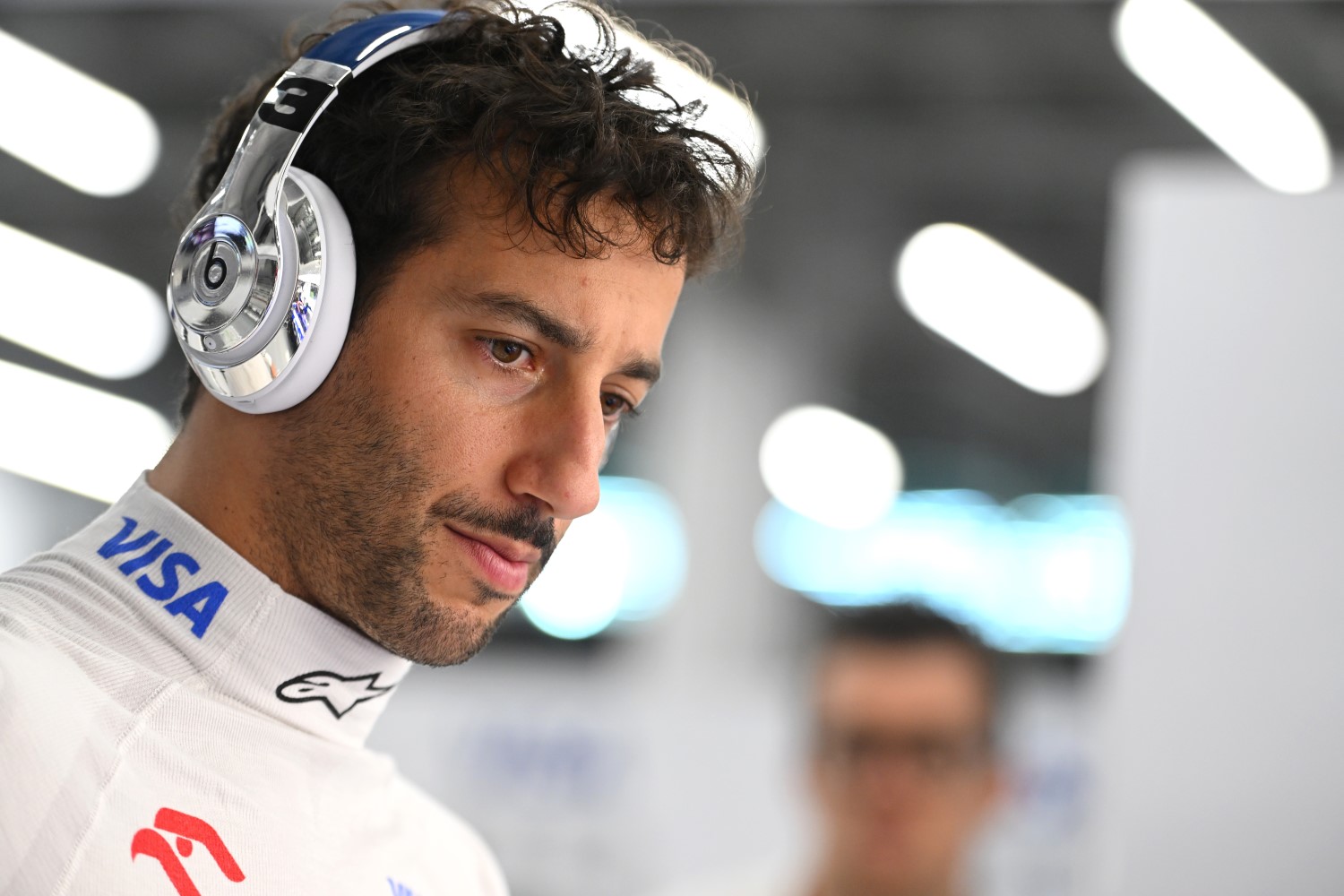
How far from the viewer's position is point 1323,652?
2.57 meters

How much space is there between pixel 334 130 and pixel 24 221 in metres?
7.88

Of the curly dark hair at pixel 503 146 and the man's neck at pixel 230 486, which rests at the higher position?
the curly dark hair at pixel 503 146

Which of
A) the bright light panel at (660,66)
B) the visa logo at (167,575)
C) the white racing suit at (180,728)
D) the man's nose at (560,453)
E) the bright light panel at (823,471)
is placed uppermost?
the bright light panel at (823,471)

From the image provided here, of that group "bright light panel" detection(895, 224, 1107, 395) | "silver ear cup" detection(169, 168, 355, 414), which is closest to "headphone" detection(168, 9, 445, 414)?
"silver ear cup" detection(169, 168, 355, 414)

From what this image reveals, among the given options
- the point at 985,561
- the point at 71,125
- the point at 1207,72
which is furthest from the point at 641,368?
the point at 985,561

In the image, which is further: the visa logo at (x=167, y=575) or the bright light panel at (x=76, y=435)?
the bright light panel at (x=76, y=435)

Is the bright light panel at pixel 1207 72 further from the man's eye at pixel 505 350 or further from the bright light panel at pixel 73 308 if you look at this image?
the bright light panel at pixel 73 308

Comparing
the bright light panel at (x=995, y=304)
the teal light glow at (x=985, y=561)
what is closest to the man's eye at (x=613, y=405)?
the bright light panel at (x=995, y=304)

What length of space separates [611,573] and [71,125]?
4.61 meters

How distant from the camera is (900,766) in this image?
2.30 m

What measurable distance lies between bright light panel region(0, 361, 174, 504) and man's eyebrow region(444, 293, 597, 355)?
359 inches

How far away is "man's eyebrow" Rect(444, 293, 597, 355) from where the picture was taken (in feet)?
3.76

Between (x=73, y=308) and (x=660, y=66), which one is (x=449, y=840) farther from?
(x=73, y=308)

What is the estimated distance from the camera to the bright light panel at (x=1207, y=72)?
14.5ft
